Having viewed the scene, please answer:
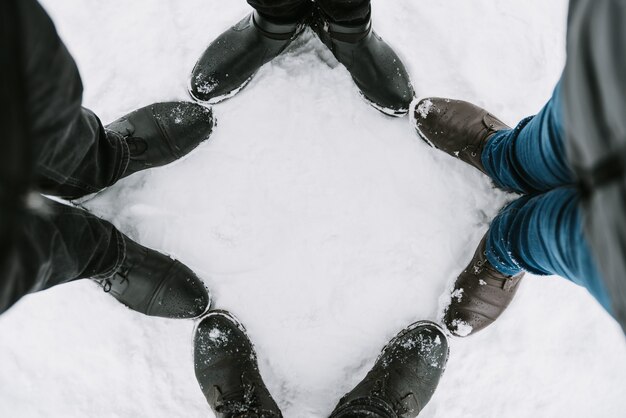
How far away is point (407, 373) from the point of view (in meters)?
1.37

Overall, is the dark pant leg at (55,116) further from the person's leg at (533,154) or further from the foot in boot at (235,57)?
the person's leg at (533,154)

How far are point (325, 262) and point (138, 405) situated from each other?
76 centimetres

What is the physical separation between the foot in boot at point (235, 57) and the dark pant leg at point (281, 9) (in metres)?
0.06

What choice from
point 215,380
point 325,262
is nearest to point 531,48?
point 325,262

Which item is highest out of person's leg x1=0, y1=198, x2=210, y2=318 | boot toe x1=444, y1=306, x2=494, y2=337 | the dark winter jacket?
the dark winter jacket

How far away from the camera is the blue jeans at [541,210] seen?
2.53ft

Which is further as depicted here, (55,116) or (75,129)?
(75,129)

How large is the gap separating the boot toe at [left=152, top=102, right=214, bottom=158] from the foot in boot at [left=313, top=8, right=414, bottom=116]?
46 centimetres

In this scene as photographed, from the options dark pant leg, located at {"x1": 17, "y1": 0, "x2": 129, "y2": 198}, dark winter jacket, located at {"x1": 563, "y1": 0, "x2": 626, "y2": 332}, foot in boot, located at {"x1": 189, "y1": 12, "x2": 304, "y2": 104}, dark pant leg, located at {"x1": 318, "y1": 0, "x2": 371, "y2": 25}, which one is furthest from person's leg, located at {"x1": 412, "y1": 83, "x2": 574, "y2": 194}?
dark pant leg, located at {"x1": 17, "y1": 0, "x2": 129, "y2": 198}

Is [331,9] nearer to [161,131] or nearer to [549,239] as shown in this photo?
[161,131]

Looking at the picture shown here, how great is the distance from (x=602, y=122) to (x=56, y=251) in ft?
2.97

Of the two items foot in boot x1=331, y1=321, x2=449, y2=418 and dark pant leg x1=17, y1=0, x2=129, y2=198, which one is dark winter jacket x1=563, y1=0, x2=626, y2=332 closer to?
dark pant leg x1=17, y1=0, x2=129, y2=198

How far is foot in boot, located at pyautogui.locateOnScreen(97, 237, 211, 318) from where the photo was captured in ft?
4.29

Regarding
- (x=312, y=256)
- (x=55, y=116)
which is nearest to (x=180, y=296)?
(x=312, y=256)
